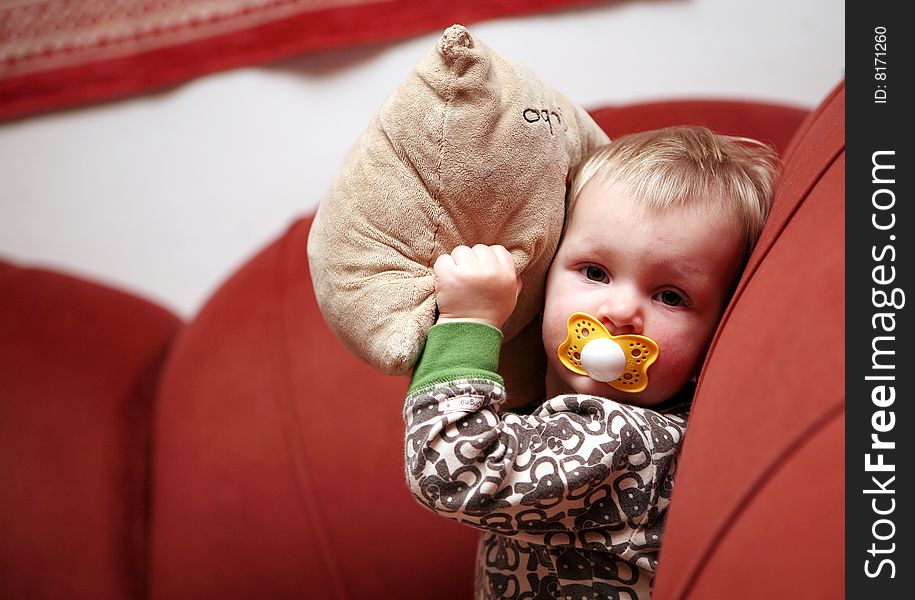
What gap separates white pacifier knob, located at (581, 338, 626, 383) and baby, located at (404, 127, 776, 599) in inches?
0.7

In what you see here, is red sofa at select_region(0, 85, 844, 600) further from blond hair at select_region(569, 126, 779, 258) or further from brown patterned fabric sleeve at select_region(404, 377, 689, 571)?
brown patterned fabric sleeve at select_region(404, 377, 689, 571)

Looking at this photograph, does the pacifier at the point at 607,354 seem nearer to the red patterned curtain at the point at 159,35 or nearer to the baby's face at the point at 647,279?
the baby's face at the point at 647,279

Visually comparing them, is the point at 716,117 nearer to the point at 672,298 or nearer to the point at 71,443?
the point at 672,298

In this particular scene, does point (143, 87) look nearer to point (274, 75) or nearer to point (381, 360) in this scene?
point (274, 75)

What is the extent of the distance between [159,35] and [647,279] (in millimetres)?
1080

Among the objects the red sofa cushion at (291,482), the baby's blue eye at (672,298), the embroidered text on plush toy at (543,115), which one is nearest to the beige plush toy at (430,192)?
the embroidered text on plush toy at (543,115)

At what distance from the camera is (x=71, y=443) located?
3.81ft

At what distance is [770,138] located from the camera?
110cm

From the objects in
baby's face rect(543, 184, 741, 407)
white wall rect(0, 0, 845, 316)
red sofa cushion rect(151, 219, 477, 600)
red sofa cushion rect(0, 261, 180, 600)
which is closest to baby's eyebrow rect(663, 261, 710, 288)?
baby's face rect(543, 184, 741, 407)

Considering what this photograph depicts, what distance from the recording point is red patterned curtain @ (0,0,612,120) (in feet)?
4.46

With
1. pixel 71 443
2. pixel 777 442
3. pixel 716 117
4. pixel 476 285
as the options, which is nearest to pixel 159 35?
pixel 71 443

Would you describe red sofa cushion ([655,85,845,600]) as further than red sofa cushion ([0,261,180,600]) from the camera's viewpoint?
No

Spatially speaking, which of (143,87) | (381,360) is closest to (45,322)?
(143,87)

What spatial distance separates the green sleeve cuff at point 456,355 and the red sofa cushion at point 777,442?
167mm
